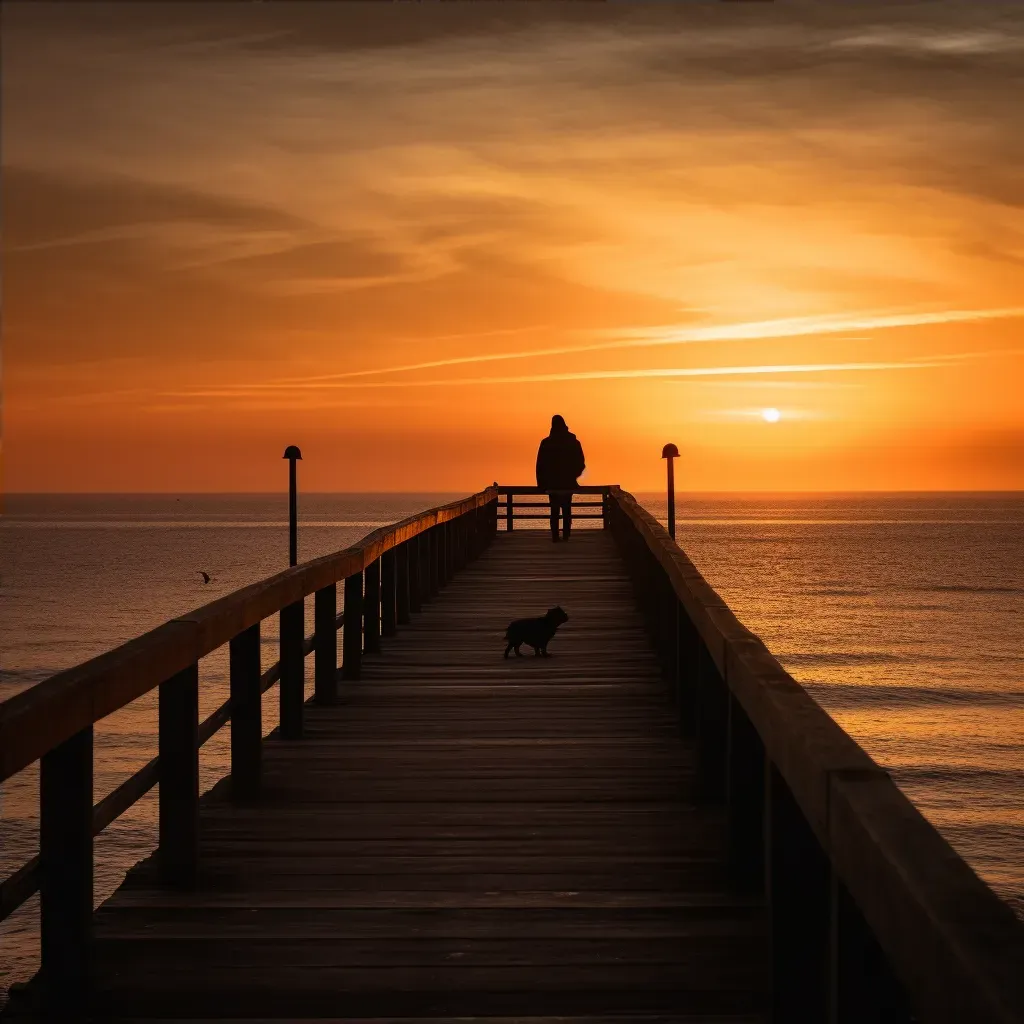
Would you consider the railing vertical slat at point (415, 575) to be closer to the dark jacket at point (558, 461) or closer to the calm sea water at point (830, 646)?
the dark jacket at point (558, 461)

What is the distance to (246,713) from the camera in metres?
5.47

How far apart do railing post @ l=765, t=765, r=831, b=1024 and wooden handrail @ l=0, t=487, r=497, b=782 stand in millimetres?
1653

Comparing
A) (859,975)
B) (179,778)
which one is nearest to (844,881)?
(859,975)

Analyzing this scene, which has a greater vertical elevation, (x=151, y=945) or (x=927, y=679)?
(x=151, y=945)

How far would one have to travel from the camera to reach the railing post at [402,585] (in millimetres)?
12078

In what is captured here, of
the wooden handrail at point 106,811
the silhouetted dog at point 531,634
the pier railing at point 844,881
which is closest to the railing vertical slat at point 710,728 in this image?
the pier railing at point 844,881

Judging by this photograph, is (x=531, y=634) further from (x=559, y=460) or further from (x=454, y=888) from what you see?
(x=559, y=460)

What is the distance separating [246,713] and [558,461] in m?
15.7

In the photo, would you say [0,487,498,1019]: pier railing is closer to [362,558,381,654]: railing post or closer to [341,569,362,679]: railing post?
[341,569,362,679]: railing post

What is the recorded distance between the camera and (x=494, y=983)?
3.66 meters

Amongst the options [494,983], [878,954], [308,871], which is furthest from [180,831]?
[878,954]

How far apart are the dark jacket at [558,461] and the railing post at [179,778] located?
16.6 meters

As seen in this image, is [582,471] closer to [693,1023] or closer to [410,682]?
[410,682]

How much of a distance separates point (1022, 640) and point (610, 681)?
5602 centimetres
